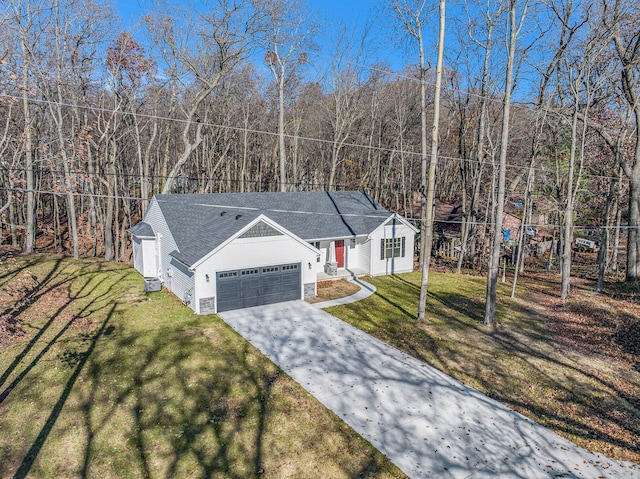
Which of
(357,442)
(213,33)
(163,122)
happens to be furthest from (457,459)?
(163,122)

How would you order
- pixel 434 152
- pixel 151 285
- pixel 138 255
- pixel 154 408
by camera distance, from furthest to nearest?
pixel 138 255 → pixel 151 285 → pixel 434 152 → pixel 154 408

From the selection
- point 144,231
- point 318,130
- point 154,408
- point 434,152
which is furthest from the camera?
point 318,130

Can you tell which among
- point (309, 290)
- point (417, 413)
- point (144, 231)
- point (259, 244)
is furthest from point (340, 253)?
point (417, 413)

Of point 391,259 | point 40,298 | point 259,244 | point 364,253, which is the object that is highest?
point 259,244

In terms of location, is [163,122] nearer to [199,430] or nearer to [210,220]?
[210,220]

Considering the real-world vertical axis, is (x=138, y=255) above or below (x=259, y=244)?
below

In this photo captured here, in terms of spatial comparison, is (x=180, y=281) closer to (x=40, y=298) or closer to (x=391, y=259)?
(x=40, y=298)
